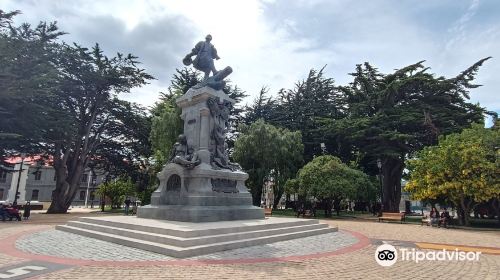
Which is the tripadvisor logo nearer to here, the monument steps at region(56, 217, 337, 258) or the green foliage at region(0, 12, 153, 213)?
the monument steps at region(56, 217, 337, 258)

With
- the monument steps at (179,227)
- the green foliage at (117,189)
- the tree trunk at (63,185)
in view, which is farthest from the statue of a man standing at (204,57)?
the green foliage at (117,189)

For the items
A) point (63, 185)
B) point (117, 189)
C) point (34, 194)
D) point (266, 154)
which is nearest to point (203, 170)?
point (266, 154)

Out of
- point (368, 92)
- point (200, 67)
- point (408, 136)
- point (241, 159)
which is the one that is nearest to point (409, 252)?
point (200, 67)

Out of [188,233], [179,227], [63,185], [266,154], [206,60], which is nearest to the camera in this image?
[188,233]

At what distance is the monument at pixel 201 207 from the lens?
9.41 m

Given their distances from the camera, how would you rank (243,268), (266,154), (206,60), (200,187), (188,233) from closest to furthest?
1. (243,268)
2. (188,233)
3. (200,187)
4. (206,60)
5. (266,154)

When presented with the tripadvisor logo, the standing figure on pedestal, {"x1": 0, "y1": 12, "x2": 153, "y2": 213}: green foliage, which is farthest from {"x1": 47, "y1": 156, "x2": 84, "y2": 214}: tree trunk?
the tripadvisor logo

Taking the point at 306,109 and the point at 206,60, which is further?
the point at 306,109

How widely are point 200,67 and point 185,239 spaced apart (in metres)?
10.2

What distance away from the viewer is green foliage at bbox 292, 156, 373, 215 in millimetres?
27766

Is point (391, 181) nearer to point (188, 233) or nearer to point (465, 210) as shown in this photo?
point (465, 210)

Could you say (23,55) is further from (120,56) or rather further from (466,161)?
(466,161)

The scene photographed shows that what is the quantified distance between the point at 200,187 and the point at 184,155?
1838 mm

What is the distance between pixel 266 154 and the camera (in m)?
32.0
